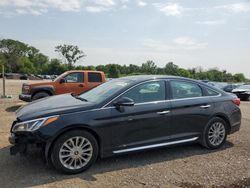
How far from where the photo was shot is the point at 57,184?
4.14 metres

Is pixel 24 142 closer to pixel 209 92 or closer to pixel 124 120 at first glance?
pixel 124 120

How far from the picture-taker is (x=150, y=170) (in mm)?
4758

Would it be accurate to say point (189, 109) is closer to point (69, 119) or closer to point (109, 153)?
point (109, 153)

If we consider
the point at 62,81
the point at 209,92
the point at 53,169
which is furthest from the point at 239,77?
→ the point at 53,169

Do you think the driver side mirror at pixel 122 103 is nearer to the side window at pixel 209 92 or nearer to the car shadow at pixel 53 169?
the car shadow at pixel 53 169

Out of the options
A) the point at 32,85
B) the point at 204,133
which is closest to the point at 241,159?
the point at 204,133

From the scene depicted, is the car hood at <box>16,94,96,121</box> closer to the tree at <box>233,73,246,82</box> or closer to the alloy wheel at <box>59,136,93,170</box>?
the alloy wheel at <box>59,136,93,170</box>

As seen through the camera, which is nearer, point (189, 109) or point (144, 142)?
point (144, 142)

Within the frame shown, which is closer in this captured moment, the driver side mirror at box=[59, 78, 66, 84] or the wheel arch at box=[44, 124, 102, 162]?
the wheel arch at box=[44, 124, 102, 162]

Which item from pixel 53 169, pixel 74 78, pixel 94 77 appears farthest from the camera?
pixel 94 77

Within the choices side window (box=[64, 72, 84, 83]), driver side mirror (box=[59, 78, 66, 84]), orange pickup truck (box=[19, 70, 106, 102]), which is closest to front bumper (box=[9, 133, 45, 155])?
orange pickup truck (box=[19, 70, 106, 102])

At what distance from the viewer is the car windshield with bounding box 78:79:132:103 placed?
5.10 m

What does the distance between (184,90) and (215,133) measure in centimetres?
116

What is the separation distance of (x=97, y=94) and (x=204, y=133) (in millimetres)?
2307
